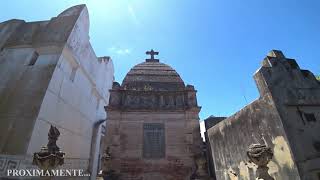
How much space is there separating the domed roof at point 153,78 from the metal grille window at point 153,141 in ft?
10.3

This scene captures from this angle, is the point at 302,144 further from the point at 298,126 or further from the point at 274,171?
the point at 274,171

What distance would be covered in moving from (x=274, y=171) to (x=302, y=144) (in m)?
1.36

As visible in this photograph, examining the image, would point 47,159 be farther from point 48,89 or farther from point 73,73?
point 73,73

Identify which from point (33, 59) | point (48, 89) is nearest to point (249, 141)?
point (48, 89)

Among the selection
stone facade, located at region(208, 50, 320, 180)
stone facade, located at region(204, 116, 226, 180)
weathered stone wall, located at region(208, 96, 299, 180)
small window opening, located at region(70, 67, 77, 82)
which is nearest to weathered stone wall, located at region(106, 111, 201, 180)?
stone facade, located at region(204, 116, 226, 180)

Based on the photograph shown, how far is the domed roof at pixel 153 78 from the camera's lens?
1515 centimetres

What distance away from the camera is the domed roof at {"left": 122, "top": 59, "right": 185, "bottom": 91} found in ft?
49.7

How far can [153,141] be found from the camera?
41.0 ft

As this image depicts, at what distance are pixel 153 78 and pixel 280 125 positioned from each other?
1025 cm

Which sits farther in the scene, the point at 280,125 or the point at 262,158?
the point at 280,125

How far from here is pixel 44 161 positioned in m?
6.32

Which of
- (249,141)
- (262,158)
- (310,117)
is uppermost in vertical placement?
(310,117)

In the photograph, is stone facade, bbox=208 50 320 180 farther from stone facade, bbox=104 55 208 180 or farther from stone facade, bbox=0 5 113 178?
stone facade, bbox=0 5 113 178

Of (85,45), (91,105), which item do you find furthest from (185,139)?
(85,45)
